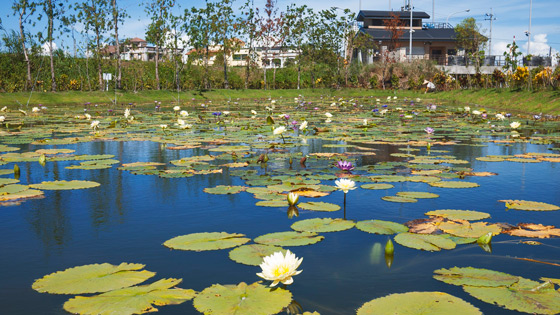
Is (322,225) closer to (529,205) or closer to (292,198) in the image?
(292,198)

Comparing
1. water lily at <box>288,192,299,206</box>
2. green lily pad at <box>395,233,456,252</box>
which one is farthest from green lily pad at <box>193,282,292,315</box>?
water lily at <box>288,192,299,206</box>

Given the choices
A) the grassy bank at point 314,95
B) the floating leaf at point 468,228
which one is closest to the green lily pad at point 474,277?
the floating leaf at point 468,228

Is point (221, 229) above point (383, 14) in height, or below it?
below

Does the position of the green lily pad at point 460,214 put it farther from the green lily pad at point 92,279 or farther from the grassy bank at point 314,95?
the grassy bank at point 314,95

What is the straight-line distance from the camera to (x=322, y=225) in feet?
7.59

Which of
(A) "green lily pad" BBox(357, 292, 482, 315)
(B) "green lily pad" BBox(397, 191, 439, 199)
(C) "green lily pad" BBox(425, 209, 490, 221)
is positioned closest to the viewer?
(A) "green lily pad" BBox(357, 292, 482, 315)

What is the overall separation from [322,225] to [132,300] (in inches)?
42.5

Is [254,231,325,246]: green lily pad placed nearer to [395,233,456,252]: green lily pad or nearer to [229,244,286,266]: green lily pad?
[229,244,286,266]: green lily pad

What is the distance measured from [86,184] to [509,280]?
2.74m

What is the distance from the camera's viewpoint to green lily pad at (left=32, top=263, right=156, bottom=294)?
1579 mm

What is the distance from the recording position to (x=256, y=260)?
1829 mm

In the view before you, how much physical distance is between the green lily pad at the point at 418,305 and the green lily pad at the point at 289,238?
0.60m

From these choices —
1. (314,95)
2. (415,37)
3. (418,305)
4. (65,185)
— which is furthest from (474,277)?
(415,37)

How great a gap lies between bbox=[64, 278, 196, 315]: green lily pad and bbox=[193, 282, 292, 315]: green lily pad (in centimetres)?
8
